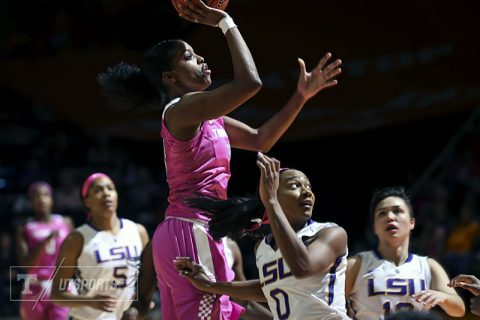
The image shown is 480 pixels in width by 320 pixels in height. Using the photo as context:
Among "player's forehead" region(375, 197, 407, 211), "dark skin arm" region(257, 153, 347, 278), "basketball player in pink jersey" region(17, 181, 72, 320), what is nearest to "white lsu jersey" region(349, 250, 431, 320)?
"player's forehead" region(375, 197, 407, 211)

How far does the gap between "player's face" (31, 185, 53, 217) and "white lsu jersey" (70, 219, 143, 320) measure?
2480 mm

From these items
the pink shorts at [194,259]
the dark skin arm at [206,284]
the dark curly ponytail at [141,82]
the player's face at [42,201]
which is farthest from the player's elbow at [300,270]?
the player's face at [42,201]

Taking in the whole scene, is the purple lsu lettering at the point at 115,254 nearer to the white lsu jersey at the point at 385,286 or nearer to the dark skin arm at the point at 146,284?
the dark skin arm at the point at 146,284

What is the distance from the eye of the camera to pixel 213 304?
4.96 metres

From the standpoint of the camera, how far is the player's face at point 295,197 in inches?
188

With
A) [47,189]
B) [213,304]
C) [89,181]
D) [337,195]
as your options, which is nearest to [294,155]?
[337,195]

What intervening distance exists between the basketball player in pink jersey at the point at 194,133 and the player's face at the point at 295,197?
1.36 ft

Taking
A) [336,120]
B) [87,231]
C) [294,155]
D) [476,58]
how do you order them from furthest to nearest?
[294,155], [336,120], [476,58], [87,231]

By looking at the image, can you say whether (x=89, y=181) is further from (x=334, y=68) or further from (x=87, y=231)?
(x=334, y=68)

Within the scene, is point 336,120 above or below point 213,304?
above

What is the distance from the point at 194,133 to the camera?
4.98 metres

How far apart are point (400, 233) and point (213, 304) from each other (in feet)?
4.86

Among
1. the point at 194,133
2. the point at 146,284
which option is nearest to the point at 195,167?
the point at 194,133

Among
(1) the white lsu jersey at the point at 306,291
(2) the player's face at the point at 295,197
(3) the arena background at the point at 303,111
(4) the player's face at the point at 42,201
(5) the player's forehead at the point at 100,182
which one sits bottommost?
(1) the white lsu jersey at the point at 306,291
